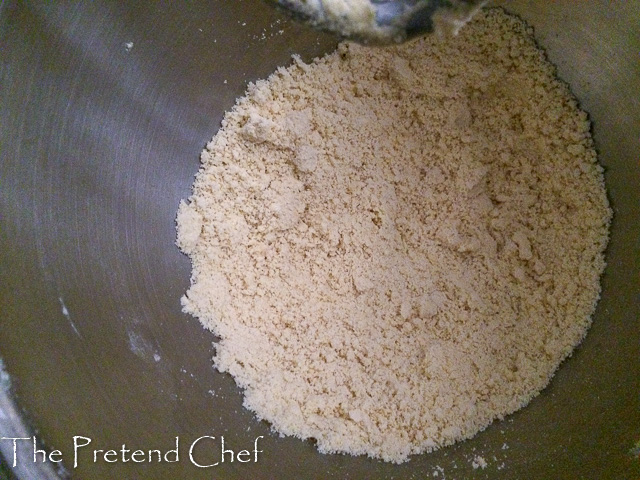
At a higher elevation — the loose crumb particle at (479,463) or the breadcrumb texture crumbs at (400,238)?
the breadcrumb texture crumbs at (400,238)

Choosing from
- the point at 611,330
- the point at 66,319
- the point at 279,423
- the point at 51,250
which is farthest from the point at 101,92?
the point at 611,330

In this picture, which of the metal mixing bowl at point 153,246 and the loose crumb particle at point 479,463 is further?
the loose crumb particle at point 479,463

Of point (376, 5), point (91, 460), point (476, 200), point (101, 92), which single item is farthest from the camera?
point (476, 200)

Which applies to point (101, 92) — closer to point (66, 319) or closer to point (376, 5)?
point (66, 319)

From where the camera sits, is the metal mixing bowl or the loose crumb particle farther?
the loose crumb particle

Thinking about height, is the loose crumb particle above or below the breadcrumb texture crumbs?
below

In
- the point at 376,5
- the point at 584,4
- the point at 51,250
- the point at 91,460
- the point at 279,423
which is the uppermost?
the point at 584,4
